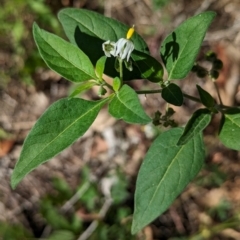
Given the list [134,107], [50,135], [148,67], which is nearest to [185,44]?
[148,67]

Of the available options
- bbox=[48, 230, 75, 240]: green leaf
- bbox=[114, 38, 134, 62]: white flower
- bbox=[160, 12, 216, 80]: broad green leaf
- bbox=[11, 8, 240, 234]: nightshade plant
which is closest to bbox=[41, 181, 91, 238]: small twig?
bbox=[48, 230, 75, 240]: green leaf

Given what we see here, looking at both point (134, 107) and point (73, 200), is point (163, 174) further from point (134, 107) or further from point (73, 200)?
point (73, 200)

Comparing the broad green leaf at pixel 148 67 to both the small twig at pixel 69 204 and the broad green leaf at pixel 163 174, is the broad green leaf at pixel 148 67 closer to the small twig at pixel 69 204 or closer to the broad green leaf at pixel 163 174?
the broad green leaf at pixel 163 174

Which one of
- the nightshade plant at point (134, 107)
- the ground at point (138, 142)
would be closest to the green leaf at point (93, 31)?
the nightshade plant at point (134, 107)

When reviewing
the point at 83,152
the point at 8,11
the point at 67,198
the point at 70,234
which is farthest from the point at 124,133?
the point at 8,11

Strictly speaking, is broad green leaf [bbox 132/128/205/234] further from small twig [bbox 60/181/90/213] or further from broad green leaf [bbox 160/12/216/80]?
small twig [bbox 60/181/90/213]

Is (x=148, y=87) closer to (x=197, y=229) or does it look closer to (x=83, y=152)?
(x=83, y=152)
